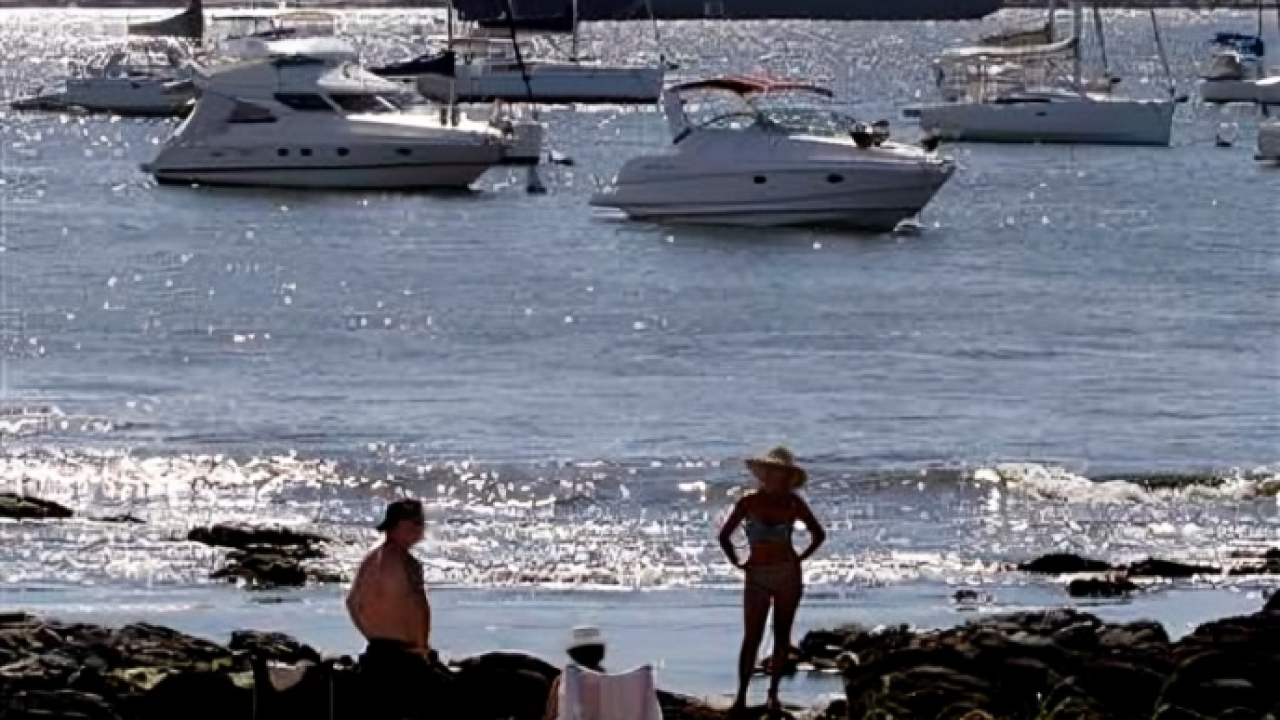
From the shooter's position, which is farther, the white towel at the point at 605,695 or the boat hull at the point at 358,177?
the boat hull at the point at 358,177

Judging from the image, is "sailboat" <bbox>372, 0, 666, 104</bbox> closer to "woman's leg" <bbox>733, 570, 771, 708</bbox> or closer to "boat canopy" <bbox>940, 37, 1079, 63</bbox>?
"boat canopy" <bbox>940, 37, 1079, 63</bbox>

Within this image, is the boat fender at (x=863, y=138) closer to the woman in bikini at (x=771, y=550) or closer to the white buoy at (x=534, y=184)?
the white buoy at (x=534, y=184)

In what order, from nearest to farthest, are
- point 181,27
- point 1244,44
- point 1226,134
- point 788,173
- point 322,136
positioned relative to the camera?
point 788,173 → point 322,136 → point 1226,134 → point 181,27 → point 1244,44

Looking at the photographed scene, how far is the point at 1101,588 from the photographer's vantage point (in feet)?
78.1

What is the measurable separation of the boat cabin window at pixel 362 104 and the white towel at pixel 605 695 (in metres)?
54.0

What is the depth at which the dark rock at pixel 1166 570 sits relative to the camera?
24.6 m

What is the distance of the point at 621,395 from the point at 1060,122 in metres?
49.3

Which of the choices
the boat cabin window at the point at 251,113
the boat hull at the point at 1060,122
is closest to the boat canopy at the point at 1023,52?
the boat hull at the point at 1060,122

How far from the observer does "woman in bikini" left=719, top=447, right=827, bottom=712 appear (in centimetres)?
1723

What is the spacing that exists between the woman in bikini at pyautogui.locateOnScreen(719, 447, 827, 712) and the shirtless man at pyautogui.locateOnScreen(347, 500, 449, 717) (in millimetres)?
1713

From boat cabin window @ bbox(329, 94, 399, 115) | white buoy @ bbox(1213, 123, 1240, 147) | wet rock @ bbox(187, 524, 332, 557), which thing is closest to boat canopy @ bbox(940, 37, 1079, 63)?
white buoy @ bbox(1213, 123, 1240, 147)

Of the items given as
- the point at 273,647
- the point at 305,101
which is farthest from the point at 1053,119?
the point at 273,647

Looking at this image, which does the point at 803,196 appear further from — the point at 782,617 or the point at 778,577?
the point at 778,577

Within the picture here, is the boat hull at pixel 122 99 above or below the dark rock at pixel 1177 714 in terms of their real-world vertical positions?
below
